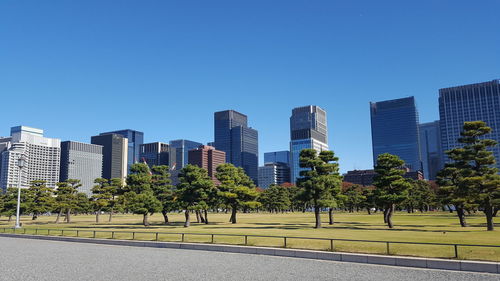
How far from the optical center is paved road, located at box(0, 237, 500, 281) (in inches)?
623

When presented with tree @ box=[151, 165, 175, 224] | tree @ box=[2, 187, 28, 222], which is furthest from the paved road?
tree @ box=[2, 187, 28, 222]

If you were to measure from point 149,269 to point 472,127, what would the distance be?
4020cm

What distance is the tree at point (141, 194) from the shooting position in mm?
54281

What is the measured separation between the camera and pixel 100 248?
26.7m

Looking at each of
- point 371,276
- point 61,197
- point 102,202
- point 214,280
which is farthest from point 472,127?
point 61,197

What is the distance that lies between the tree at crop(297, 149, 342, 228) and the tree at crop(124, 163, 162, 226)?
21152 mm

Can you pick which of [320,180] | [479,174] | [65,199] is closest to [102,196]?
[65,199]

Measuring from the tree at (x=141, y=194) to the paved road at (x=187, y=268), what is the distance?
1195 inches

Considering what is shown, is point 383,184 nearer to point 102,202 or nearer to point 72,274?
point 72,274

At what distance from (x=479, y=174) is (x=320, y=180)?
17536mm

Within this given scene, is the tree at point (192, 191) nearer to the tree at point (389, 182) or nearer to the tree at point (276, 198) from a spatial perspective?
the tree at point (389, 182)

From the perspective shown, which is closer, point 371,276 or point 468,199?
point 371,276

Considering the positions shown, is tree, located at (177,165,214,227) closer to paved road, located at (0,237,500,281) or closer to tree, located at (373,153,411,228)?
tree, located at (373,153,411,228)

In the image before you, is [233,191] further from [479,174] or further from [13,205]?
[13,205]
